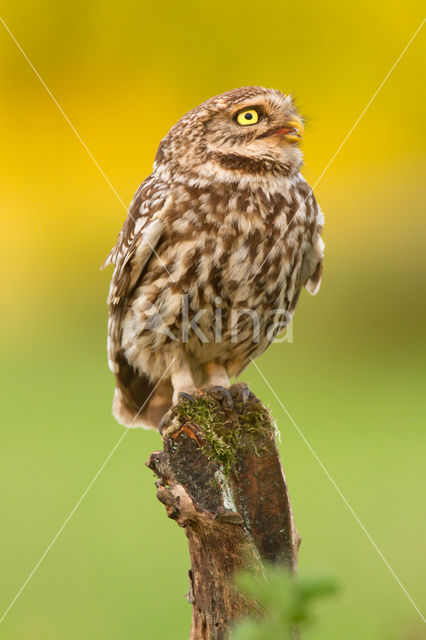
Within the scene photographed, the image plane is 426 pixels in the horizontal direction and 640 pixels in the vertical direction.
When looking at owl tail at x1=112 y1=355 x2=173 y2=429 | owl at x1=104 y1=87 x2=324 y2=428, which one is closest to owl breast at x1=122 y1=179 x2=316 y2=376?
owl at x1=104 y1=87 x2=324 y2=428

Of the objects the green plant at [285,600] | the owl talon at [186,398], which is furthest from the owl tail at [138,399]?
the green plant at [285,600]

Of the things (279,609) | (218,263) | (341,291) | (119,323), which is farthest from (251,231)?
(341,291)

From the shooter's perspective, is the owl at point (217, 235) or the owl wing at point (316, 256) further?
the owl wing at point (316, 256)

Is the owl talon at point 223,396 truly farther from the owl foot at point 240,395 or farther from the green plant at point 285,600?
the green plant at point 285,600

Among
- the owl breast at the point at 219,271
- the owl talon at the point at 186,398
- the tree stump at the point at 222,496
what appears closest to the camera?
the tree stump at the point at 222,496

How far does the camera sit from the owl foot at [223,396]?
2592mm

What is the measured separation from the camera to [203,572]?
7.09ft

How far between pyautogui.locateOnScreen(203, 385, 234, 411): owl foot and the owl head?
0.82 meters

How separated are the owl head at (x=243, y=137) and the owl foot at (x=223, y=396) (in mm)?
820

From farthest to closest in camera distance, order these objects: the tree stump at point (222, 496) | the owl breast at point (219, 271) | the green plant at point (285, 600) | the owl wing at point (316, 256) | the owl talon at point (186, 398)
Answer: the owl wing at point (316, 256) → the owl breast at point (219, 271) → the owl talon at point (186, 398) → the tree stump at point (222, 496) → the green plant at point (285, 600)

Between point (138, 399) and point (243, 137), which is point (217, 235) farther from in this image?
point (138, 399)

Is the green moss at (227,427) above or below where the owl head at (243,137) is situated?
below

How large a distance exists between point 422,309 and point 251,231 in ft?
19.6

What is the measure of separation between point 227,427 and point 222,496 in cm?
43
